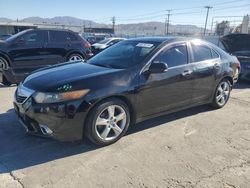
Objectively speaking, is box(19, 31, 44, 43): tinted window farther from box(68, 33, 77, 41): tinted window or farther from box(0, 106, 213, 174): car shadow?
box(0, 106, 213, 174): car shadow

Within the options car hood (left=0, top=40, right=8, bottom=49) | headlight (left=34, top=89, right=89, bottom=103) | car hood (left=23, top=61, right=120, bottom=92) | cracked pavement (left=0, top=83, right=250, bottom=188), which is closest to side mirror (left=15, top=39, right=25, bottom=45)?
car hood (left=0, top=40, right=8, bottom=49)

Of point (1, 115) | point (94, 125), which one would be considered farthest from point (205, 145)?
point (1, 115)

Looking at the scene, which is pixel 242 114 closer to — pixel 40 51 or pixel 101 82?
pixel 101 82

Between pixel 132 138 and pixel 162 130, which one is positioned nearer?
pixel 132 138

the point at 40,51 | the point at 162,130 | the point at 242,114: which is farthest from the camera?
the point at 40,51

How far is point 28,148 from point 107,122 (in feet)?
3.89

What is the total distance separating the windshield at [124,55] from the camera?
4344 millimetres

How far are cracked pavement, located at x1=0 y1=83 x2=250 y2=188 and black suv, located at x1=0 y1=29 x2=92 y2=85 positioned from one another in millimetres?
3907

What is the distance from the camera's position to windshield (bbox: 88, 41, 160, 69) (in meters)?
4.34

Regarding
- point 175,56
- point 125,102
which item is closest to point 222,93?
point 175,56

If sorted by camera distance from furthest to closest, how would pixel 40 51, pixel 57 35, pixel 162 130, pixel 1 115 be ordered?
pixel 57 35, pixel 40 51, pixel 1 115, pixel 162 130

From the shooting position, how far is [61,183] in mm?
3014

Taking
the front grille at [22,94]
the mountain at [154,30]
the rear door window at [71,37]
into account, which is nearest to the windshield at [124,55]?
the front grille at [22,94]

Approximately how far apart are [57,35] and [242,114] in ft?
22.1
